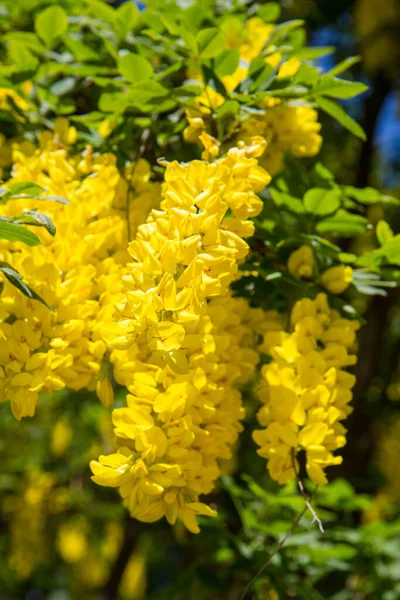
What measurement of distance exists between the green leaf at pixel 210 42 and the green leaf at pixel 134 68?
0.32ft

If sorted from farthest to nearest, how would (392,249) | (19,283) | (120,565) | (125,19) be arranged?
(120,565)
(125,19)
(392,249)
(19,283)

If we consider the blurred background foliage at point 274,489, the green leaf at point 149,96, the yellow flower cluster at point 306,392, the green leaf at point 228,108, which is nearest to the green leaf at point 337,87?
the green leaf at point 228,108

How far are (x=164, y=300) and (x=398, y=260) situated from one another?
0.54 metres

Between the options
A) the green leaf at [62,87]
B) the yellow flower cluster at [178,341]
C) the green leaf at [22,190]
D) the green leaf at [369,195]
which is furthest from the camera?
the green leaf at [62,87]

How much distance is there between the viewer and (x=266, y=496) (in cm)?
191

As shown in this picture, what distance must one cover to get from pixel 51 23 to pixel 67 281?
736mm

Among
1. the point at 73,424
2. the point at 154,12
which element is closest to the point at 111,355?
the point at 154,12

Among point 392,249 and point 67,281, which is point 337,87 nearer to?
point 392,249

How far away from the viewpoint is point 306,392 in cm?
116

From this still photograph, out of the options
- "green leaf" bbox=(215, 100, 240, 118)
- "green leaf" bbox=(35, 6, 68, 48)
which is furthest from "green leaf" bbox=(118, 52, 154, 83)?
"green leaf" bbox=(35, 6, 68, 48)

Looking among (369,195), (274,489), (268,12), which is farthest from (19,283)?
(274,489)

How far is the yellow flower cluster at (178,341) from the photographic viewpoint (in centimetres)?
98

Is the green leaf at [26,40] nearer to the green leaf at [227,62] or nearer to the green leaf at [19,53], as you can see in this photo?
the green leaf at [19,53]

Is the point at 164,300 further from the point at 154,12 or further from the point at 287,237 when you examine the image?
the point at 154,12
